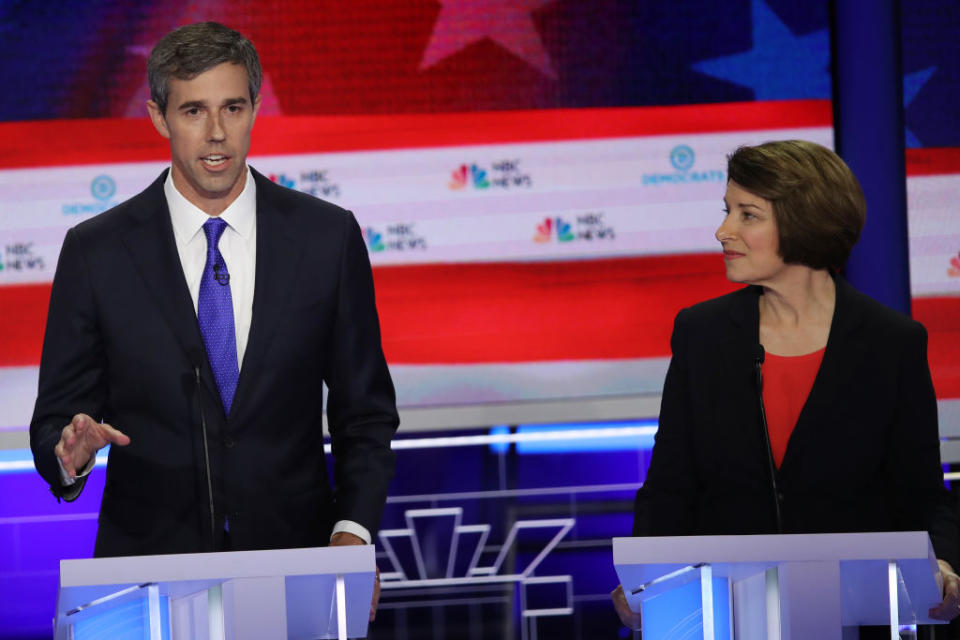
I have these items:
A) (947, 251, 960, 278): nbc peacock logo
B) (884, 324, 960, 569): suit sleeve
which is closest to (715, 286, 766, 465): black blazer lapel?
(884, 324, 960, 569): suit sleeve

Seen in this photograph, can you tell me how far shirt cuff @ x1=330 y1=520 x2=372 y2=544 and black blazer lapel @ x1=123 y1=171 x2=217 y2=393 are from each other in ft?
1.09

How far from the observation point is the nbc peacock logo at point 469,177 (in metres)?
3.92

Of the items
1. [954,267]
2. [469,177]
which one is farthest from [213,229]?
[954,267]

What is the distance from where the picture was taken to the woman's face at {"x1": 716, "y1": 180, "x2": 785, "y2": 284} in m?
2.31

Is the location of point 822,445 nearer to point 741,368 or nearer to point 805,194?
point 741,368

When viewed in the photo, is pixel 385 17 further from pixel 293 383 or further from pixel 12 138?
pixel 293 383

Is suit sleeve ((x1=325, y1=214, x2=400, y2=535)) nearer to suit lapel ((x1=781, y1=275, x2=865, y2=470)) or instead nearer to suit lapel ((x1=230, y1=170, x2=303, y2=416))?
suit lapel ((x1=230, y1=170, x2=303, y2=416))

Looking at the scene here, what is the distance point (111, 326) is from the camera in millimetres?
2182

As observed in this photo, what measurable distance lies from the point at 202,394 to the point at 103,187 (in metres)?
1.97

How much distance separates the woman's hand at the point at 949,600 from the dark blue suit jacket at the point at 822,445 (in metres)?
0.31

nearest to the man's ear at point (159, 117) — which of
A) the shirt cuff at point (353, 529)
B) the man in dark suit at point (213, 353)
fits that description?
the man in dark suit at point (213, 353)

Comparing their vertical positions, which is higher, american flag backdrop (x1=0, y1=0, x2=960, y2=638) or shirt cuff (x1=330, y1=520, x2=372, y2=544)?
american flag backdrop (x1=0, y1=0, x2=960, y2=638)

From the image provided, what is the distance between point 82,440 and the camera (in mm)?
1825

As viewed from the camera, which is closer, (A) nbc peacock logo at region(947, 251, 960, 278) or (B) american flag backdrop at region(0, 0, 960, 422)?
(B) american flag backdrop at region(0, 0, 960, 422)
